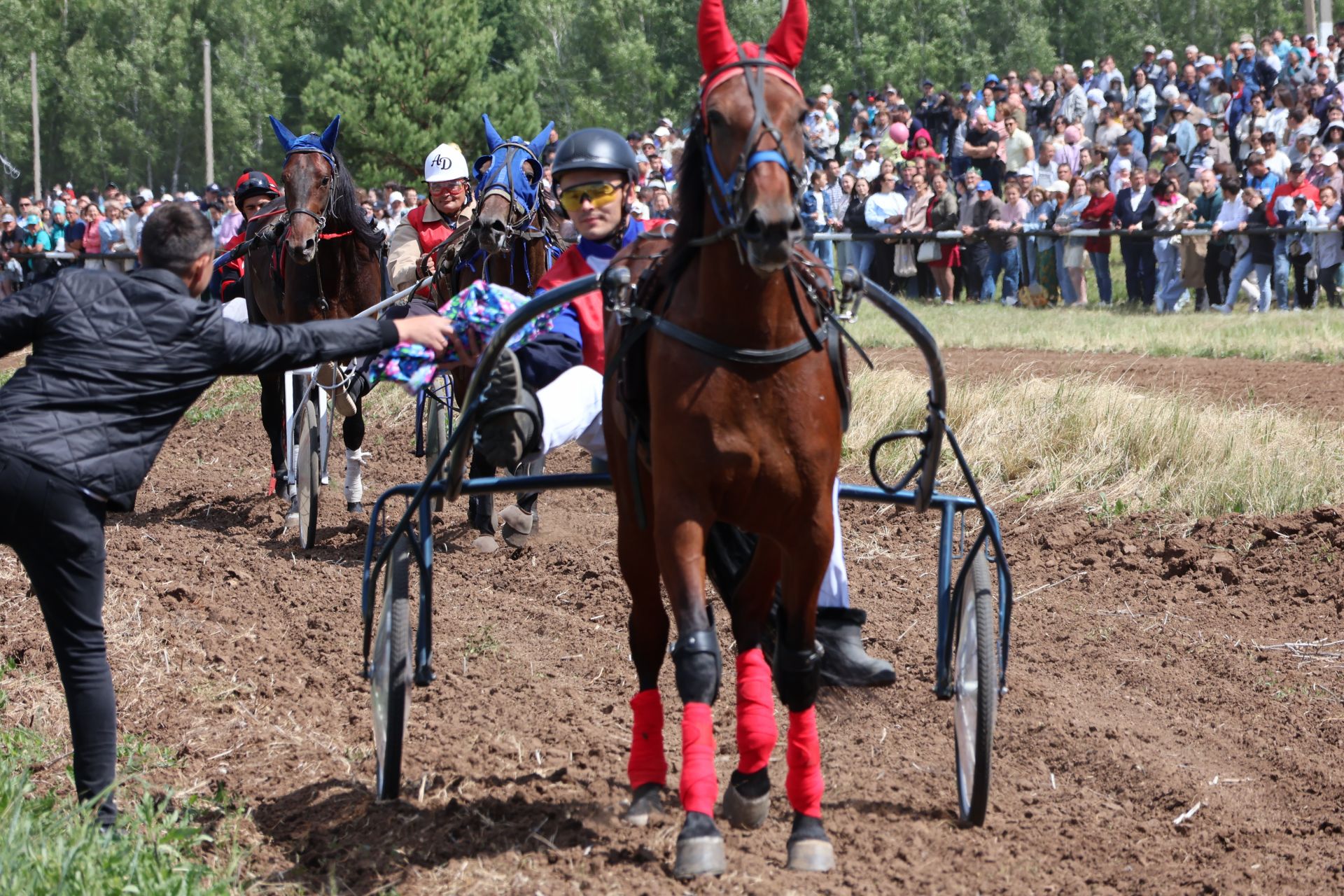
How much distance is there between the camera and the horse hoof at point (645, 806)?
442 cm

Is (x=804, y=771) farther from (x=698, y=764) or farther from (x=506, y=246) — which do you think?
(x=506, y=246)

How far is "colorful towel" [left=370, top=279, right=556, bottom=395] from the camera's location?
467cm

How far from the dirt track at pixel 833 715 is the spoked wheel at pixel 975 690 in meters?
0.13

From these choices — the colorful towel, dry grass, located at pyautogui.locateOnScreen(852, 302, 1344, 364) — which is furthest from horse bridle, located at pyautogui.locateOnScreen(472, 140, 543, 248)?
dry grass, located at pyautogui.locateOnScreen(852, 302, 1344, 364)

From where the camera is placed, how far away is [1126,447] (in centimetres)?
860

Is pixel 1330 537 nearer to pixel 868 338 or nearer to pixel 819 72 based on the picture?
A: pixel 868 338

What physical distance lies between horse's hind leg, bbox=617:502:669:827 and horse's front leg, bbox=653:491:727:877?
441 millimetres

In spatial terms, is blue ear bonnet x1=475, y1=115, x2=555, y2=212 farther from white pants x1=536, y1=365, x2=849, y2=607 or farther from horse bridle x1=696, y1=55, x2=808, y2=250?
horse bridle x1=696, y1=55, x2=808, y2=250

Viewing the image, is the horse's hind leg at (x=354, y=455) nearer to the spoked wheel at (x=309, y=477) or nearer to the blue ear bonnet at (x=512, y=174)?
the spoked wheel at (x=309, y=477)

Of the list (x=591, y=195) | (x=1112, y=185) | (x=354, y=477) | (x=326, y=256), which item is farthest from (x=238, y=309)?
(x=1112, y=185)

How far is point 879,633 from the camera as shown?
6520 mm

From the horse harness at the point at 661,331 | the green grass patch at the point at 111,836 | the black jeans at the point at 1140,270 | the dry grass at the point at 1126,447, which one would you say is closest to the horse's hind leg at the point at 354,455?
the dry grass at the point at 1126,447

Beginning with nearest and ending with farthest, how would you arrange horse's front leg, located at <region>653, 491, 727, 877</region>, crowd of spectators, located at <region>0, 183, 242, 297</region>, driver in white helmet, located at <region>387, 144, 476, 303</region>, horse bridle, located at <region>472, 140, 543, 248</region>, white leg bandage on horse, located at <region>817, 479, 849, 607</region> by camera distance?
horse's front leg, located at <region>653, 491, 727, 877</region>, white leg bandage on horse, located at <region>817, 479, 849, 607</region>, horse bridle, located at <region>472, 140, 543, 248</region>, driver in white helmet, located at <region>387, 144, 476, 303</region>, crowd of spectators, located at <region>0, 183, 242, 297</region>

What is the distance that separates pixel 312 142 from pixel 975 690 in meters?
5.98
